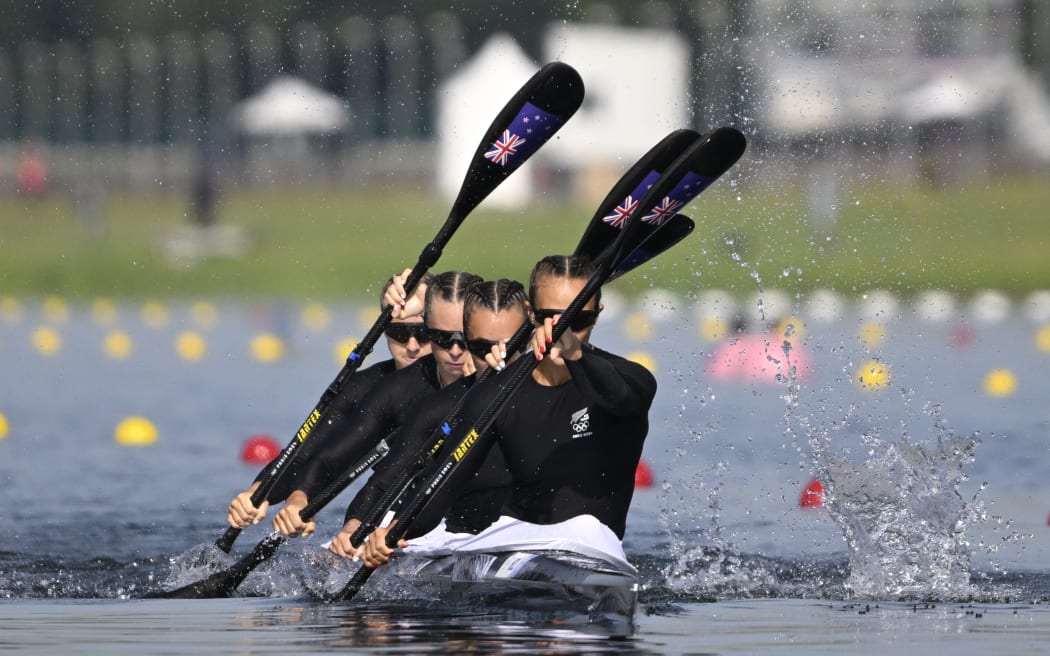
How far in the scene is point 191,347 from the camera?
19953 mm

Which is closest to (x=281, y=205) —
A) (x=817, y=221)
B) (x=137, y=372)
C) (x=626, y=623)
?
(x=817, y=221)

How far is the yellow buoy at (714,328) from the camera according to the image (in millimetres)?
19294

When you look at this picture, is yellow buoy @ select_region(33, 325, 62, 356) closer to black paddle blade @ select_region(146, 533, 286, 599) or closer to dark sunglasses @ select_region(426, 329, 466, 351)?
black paddle blade @ select_region(146, 533, 286, 599)

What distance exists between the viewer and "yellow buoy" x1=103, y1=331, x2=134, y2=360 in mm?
19469

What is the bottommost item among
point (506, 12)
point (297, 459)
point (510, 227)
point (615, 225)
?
point (297, 459)

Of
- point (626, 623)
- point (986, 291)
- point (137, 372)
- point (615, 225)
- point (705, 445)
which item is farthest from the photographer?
point (986, 291)

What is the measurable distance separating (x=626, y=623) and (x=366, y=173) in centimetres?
2702

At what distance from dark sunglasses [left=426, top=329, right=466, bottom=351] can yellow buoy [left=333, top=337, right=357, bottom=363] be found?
9782 millimetres

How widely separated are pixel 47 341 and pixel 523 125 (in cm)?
1420

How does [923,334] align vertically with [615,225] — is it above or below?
above

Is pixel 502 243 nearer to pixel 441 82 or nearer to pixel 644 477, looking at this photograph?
pixel 441 82

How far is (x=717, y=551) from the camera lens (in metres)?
8.52

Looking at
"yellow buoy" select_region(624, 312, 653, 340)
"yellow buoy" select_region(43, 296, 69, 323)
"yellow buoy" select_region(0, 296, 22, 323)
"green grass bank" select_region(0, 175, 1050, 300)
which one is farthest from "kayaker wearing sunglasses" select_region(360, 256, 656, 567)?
"yellow buoy" select_region(0, 296, 22, 323)

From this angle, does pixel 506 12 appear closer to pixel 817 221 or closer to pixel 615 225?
pixel 817 221
